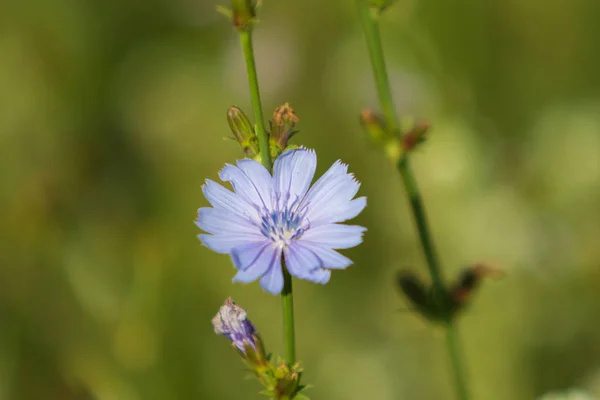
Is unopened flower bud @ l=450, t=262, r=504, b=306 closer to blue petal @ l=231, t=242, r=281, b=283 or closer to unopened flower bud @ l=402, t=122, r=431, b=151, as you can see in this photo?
unopened flower bud @ l=402, t=122, r=431, b=151

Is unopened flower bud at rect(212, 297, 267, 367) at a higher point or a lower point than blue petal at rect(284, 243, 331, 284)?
lower

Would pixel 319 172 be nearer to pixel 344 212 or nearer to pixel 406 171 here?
pixel 406 171

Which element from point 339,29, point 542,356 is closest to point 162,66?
point 339,29

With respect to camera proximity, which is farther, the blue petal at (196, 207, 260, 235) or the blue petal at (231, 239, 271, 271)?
the blue petal at (196, 207, 260, 235)

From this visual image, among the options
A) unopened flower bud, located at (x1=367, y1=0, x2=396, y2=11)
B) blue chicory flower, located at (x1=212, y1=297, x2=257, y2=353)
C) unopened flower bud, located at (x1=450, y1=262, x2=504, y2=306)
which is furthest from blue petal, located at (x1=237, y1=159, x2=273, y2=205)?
unopened flower bud, located at (x1=450, y1=262, x2=504, y2=306)

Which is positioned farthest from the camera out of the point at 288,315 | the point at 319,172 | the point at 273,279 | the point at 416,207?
the point at 319,172

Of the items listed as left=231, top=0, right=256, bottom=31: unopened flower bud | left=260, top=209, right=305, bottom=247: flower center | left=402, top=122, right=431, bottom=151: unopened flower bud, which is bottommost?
left=260, top=209, right=305, bottom=247: flower center

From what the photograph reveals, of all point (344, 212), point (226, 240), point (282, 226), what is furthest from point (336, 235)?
point (226, 240)
